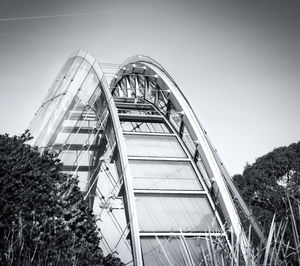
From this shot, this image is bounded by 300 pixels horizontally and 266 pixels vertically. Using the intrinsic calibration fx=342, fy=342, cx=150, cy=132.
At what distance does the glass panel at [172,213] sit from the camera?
46.0 ft

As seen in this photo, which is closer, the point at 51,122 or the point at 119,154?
the point at 119,154

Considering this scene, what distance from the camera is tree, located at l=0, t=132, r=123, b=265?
804cm

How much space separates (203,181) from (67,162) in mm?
8818

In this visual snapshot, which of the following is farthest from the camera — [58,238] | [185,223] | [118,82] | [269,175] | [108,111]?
[269,175]

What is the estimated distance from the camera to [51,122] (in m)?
19.6

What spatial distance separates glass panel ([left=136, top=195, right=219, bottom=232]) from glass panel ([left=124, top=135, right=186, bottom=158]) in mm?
3258

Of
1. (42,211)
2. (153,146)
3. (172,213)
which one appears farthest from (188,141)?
(42,211)

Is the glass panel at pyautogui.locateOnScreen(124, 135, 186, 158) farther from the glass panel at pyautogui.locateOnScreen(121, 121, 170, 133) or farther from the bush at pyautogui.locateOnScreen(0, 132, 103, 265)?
the bush at pyautogui.locateOnScreen(0, 132, 103, 265)

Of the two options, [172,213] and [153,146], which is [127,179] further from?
[153,146]

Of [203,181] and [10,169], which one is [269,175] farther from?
[10,169]

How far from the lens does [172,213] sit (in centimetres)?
1455

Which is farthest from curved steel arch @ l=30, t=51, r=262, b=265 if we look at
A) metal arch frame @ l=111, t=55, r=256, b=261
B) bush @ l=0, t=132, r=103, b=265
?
bush @ l=0, t=132, r=103, b=265

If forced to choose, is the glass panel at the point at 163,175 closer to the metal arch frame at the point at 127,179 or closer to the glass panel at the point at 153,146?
the glass panel at the point at 153,146

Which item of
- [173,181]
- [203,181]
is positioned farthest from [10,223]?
[203,181]
